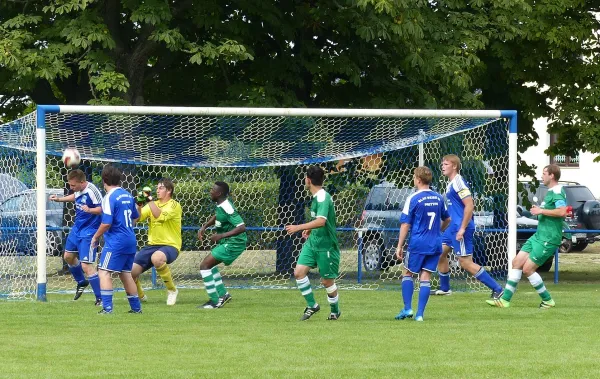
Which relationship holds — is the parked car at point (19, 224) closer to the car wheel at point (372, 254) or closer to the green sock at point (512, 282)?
the car wheel at point (372, 254)

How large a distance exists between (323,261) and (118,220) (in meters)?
2.49

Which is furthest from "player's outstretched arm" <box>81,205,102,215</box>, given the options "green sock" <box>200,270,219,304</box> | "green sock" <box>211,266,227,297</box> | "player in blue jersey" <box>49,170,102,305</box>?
"green sock" <box>211,266,227,297</box>

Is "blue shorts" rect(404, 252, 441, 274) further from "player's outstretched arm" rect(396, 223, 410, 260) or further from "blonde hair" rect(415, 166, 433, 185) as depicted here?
"blonde hair" rect(415, 166, 433, 185)

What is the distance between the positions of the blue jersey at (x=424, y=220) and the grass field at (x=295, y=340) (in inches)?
33.9

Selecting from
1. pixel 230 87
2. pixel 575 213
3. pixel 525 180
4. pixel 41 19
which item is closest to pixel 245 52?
pixel 230 87

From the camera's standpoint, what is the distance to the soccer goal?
16172 mm

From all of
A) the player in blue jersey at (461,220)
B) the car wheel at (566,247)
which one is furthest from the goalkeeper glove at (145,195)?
the car wheel at (566,247)

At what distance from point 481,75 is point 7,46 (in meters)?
8.52

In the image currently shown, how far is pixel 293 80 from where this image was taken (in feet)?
64.0

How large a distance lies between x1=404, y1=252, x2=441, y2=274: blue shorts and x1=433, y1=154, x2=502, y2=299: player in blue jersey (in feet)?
6.61

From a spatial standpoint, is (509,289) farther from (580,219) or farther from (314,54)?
(580,219)

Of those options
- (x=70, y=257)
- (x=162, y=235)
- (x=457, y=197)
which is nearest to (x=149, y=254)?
(x=162, y=235)

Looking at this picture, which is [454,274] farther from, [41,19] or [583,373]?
[583,373]

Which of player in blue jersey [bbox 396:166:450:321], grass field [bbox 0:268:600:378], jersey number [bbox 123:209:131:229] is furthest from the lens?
jersey number [bbox 123:209:131:229]
